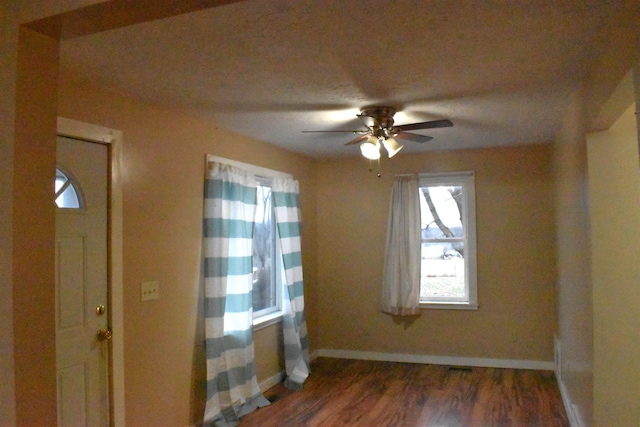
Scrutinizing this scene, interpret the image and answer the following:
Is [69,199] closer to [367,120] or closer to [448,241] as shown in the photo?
[367,120]

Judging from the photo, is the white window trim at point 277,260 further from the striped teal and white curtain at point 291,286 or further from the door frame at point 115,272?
the door frame at point 115,272

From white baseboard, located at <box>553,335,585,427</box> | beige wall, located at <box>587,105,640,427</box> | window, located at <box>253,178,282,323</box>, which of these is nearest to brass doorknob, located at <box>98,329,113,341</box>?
window, located at <box>253,178,282,323</box>

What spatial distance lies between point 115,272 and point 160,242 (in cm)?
45

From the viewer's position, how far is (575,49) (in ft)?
7.56

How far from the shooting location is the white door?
101 inches

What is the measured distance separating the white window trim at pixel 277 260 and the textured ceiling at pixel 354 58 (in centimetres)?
47

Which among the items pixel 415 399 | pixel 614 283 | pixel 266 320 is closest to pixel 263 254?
pixel 266 320

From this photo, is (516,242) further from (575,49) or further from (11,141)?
(11,141)

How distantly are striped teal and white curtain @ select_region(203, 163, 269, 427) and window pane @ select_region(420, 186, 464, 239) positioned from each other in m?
2.19

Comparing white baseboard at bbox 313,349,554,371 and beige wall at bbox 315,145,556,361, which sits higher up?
beige wall at bbox 315,145,556,361

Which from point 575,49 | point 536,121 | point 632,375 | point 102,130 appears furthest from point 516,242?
point 102,130

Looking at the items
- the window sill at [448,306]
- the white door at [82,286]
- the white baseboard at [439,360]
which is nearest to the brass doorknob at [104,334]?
the white door at [82,286]

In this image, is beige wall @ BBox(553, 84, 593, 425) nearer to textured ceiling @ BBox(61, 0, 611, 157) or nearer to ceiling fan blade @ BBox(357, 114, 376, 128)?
textured ceiling @ BBox(61, 0, 611, 157)

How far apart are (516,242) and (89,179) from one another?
163 inches
